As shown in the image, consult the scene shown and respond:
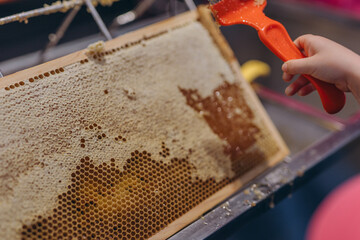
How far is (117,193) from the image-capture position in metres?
0.84

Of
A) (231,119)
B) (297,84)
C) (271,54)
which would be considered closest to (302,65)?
(297,84)

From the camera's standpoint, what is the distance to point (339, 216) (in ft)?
4.49

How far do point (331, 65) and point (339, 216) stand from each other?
3.19 feet

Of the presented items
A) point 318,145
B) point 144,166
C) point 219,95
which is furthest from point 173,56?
point 318,145

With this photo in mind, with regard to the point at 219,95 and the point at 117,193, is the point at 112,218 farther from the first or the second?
the point at 219,95

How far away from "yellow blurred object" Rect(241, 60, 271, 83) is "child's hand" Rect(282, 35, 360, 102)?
4.17 feet

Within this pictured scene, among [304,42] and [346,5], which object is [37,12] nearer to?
[304,42]

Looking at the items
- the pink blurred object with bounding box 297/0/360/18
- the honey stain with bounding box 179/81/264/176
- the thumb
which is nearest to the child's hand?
the thumb

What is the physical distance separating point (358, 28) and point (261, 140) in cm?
120

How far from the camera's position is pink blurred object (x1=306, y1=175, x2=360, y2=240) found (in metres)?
1.30

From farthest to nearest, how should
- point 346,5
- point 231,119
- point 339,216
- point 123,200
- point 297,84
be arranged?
point 346,5, point 339,216, point 231,119, point 297,84, point 123,200

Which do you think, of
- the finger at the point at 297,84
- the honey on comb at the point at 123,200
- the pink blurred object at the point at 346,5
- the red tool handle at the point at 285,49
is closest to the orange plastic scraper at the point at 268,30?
the red tool handle at the point at 285,49

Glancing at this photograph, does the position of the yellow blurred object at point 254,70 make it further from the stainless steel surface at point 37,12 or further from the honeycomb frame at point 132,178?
the stainless steel surface at point 37,12

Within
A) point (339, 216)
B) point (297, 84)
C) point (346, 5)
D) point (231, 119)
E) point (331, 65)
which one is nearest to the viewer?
point (331, 65)
